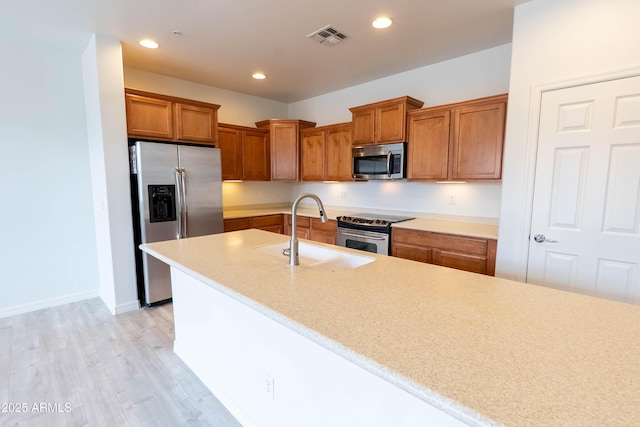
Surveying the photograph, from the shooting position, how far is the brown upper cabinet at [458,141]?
289 cm

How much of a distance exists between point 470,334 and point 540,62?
7.59 feet

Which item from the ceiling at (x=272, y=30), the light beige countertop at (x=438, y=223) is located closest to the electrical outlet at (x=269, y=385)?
the light beige countertop at (x=438, y=223)

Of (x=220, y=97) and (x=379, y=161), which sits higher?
(x=220, y=97)

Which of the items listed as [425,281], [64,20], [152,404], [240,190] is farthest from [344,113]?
[152,404]

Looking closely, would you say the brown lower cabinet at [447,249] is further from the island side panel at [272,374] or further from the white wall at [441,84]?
the island side panel at [272,374]

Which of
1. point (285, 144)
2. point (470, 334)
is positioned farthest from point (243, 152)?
point (470, 334)

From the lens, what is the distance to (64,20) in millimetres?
2531

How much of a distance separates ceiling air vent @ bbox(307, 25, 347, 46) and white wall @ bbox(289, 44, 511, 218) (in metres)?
1.31

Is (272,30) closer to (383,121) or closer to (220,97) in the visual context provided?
(383,121)

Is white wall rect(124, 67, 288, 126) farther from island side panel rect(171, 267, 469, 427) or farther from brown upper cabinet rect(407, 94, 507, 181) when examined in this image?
island side panel rect(171, 267, 469, 427)

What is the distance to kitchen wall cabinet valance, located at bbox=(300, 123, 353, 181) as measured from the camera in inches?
164

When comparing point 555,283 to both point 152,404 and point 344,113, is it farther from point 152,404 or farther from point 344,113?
point 344,113

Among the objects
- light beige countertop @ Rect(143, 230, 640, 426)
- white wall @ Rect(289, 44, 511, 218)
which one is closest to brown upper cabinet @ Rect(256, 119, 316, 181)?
white wall @ Rect(289, 44, 511, 218)

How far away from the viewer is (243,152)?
4.46m
